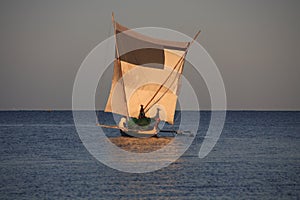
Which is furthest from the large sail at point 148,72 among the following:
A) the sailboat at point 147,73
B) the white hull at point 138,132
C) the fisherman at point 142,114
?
the white hull at point 138,132

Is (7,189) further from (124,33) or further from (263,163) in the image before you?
(124,33)

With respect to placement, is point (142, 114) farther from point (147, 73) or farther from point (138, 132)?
point (147, 73)

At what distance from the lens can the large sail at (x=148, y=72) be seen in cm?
5297

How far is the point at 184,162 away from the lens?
38.7m

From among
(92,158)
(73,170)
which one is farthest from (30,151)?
(73,170)

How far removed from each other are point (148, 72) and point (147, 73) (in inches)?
4.8

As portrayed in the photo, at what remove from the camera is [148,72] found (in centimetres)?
5428

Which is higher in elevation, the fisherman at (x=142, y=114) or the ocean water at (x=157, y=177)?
the ocean water at (x=157, y=177)

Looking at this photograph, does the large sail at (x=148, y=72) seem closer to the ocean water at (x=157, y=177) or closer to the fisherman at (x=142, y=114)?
the fisherman at (x=142, y=114)

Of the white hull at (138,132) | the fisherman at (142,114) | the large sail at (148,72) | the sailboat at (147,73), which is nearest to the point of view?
the white hull at (138,132)

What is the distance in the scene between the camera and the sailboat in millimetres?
52719

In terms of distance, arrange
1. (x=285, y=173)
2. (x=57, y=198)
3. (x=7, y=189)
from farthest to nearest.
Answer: (x=285, y=173) < (x=7, y=189) < (x=57, y=198)

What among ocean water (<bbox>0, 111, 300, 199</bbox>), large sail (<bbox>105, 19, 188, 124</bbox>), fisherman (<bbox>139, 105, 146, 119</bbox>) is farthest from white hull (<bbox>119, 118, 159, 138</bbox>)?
ocean water (<bbox>0, 111, 300, 199</bbox>)

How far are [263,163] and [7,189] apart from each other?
1658 cm
